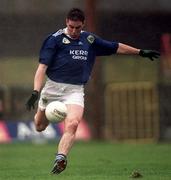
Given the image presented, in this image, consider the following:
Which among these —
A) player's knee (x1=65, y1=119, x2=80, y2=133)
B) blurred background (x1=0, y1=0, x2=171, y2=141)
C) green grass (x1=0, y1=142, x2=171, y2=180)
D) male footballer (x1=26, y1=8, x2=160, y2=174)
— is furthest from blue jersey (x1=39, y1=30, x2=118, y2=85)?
blurred background (x1=0, y1=0, x2=171, y2=141)

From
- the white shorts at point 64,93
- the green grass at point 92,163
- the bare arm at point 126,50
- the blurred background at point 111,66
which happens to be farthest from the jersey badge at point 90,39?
the blurred background at point 111,66

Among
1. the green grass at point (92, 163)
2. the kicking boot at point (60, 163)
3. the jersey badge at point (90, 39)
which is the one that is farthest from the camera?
the jersey badge at point (90, 39)

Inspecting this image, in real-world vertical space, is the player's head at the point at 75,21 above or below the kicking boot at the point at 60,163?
above

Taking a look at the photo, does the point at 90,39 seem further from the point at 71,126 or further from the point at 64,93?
the point at 71,126

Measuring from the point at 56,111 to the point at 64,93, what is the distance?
0.46m

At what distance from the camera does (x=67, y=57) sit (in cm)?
1237

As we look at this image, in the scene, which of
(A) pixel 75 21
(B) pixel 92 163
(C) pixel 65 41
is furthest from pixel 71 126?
(B) pixel 92 163

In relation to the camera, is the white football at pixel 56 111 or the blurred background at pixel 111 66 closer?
the white football at pixel 56 111

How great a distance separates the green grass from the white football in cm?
71

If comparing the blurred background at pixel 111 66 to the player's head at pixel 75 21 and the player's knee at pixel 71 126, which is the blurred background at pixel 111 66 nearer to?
the player's head at pixel 75 21

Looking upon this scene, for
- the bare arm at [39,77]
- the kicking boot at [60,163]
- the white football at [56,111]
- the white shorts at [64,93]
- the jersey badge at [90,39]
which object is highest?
the jersey badge at [90,39]

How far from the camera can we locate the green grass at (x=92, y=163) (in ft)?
38.0

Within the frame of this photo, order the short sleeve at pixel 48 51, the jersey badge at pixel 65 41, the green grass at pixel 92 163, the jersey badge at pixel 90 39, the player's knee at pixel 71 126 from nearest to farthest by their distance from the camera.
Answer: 1. the green grass at pixel 92 163
2. the player's knee at pixel 71 126
3. the short sleeve at pixel 48 51
4. the jersey badge at pixel 65 41
5. the jersey badge at pixel 90 39

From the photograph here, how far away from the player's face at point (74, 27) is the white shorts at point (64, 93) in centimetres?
68
